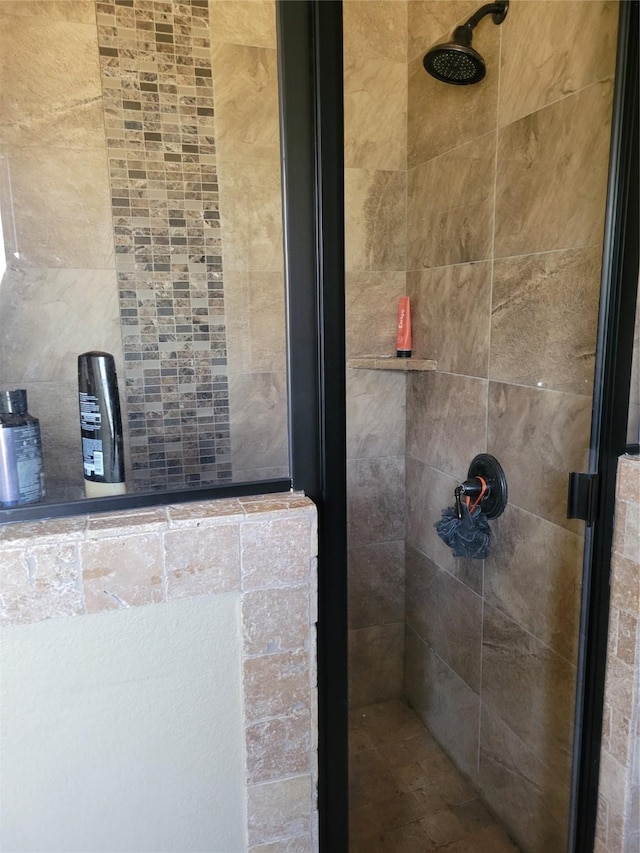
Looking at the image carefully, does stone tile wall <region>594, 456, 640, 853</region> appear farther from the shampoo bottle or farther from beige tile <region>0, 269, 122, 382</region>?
beige tile <region>0, 269, 122, 382</region>

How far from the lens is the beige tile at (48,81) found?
130 centimetres

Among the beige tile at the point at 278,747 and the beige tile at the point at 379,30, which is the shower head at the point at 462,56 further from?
the beige tile at the point at 278,747

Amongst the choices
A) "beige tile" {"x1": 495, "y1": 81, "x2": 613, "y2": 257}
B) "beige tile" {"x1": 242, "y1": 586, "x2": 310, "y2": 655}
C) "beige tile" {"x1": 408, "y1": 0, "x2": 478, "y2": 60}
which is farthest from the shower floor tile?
"beige tile" {"x1": 408, "y1": 0, "x2": 478, "y2": 60}

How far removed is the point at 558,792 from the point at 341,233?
52.6 inches

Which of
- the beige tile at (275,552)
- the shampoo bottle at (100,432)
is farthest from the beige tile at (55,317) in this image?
the beige tile at (275,552)

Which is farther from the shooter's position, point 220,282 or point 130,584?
point 220,282

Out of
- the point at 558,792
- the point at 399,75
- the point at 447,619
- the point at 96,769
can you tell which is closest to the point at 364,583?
the point at 447,619

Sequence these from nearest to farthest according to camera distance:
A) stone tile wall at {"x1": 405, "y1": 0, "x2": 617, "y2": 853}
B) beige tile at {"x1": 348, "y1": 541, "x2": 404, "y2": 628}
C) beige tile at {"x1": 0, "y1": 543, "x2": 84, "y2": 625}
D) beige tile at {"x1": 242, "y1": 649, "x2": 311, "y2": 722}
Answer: beige tile at {"x1": 0, "y1": 543, "x2": 84, "y2": 625} < beige tile at {"x1": 242, "y1": 649, "x2": 311, "y2": 722} < stone tile wall at {"x1": 405, "y1": 0, "x2": 617, "y2": 853} < beige tile at {"x1": 348, "y1": 541, "x2": 404, "y2": 628}

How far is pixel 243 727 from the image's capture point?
843mm

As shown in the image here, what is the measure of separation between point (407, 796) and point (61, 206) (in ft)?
5.97

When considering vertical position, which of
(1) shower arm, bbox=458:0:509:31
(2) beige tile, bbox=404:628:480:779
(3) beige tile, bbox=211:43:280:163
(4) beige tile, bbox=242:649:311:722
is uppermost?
(1) shower arm, bbox=458:0:509:31

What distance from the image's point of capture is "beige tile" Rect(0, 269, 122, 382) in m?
1.15

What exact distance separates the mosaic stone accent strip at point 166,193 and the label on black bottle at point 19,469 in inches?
16.1

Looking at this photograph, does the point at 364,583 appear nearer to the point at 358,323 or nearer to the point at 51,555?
the point at 358,323
